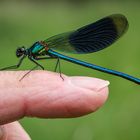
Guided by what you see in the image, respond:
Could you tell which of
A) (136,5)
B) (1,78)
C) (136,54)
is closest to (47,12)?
(136,5)

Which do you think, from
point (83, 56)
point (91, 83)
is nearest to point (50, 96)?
point (91, 83)

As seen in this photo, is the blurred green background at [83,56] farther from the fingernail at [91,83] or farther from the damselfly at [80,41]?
the fingernail at [91,83]

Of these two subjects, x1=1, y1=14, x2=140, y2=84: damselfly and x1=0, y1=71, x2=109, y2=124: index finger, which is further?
x1=1, y1=14, x2=140, y2=84: damselfly

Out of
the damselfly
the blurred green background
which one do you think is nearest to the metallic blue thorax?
the damselfly

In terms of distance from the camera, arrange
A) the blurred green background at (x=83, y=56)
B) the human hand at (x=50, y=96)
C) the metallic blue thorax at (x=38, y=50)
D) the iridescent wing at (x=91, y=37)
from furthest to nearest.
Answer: the blurred green background at (x=83, y=56) < the metallic blue thorax at (x=38, y=50) < the iridescent wing at (x=91, y=37) < the human hand at (x=50, y=96)

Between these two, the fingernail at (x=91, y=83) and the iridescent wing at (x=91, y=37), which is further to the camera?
the iridescent wing at (x=91, y=37)

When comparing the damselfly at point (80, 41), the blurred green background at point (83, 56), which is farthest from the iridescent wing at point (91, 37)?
the blurred green background at point (83, 56)

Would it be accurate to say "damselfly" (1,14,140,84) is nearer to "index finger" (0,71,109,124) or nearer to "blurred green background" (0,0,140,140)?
"index finger" (0,71,109,124)
